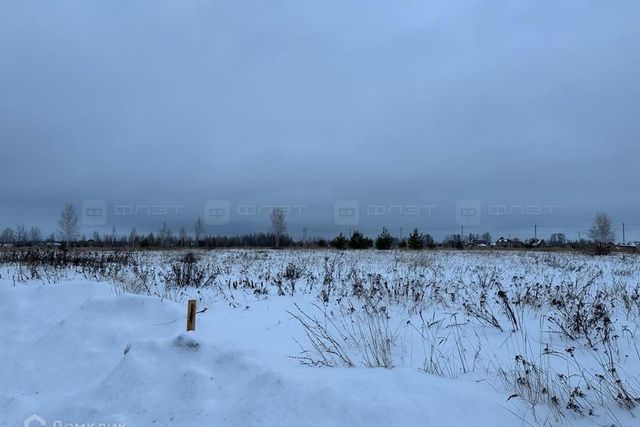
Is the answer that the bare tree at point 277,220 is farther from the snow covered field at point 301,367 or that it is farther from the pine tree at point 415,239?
the snow covered field at point 301,367

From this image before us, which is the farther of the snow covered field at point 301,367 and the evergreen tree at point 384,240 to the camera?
the evergreen tree at point 384,240

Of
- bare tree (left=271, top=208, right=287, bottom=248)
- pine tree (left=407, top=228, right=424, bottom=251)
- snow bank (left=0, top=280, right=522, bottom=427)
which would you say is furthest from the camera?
bare tree (left=271, top=208, right=287, bottom=248)

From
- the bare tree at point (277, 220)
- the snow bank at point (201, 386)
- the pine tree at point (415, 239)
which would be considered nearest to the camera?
the snow bank at point (201, 386)

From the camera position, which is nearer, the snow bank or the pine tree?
the snow bank

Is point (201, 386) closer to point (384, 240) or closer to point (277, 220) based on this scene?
point (384, 240)

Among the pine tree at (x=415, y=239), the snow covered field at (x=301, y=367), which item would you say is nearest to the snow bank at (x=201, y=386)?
the snow covered field at (x=301, y=367)

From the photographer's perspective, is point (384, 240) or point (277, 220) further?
point (277, 220)

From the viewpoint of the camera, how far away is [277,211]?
57969mm

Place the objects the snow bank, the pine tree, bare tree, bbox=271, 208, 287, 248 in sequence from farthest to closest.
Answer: bare tree, bbox=271, 208, 287, 248, the pine tree, the snow bank

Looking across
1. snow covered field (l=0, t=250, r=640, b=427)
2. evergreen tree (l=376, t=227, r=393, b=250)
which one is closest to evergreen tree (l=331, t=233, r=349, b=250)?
evergreen tree (l=376, t=227, r=393, b=250)

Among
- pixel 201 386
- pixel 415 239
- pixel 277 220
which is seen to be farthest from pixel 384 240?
pixel 201 386

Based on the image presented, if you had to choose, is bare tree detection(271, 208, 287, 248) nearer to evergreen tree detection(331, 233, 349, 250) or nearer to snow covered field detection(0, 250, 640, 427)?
evergreen tree detection(331, 233, 349, 250)

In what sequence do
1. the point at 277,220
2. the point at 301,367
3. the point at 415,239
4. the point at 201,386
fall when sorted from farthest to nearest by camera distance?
1. the point at 277,220
2. the point at 415,239
3. the point at 301,367
4. the point at 201,386

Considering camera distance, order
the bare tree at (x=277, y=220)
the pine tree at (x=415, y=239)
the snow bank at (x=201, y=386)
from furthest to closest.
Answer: the bare tree at (x=277, y=220) < the pine tree at (x=415, y=239) < the snow bank at (x=201, y=386)
